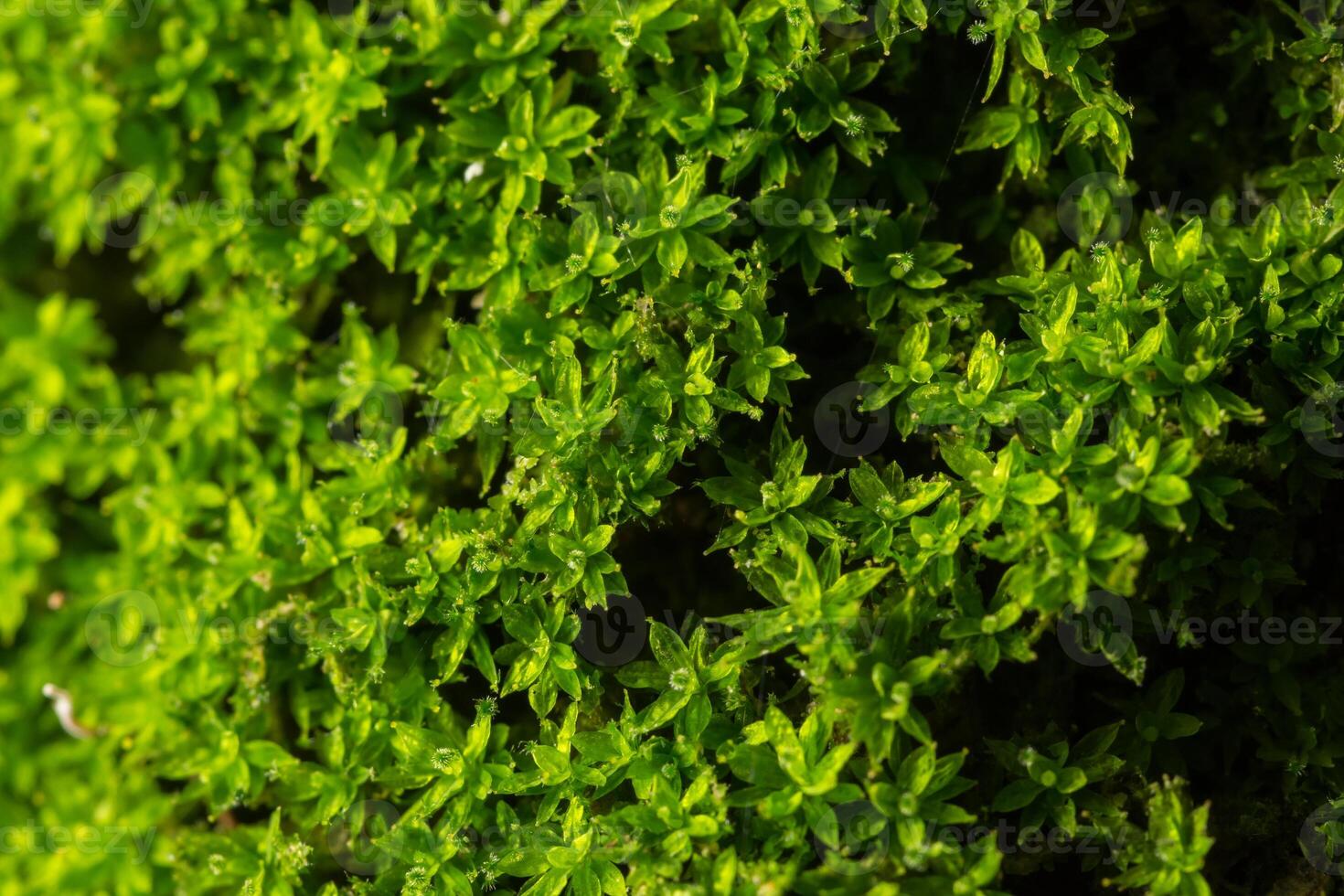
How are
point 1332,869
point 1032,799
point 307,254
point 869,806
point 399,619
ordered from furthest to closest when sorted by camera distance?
point 307,254 < point 399,619 < point 1332,869 < point 1032,799 < point 869,806

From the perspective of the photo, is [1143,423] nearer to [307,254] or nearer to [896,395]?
[896,395]

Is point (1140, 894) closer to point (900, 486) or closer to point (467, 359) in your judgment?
point (900, 486)

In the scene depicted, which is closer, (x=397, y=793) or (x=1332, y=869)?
(x=1332, y=869)

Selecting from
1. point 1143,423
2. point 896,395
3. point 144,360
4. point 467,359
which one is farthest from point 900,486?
point 144,360

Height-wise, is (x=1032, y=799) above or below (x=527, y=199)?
below

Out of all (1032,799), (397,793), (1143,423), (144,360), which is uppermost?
(1143,423)

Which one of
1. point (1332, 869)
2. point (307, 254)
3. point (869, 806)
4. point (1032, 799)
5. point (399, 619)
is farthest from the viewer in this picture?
point (307, 254)
